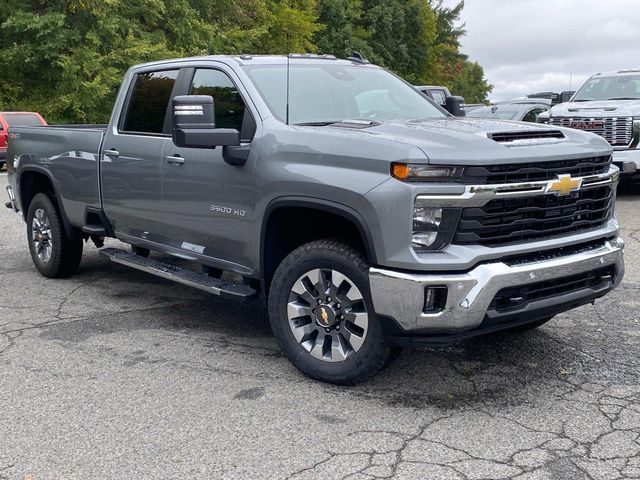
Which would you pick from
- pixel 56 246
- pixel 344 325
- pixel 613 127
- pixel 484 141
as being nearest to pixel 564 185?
pixel 484 141

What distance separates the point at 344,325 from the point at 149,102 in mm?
2777

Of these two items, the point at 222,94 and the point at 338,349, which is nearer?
the point at 338,349

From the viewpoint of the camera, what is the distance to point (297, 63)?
18.3 feet

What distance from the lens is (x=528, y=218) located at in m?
4.18

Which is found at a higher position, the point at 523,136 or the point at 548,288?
the point at 523,136

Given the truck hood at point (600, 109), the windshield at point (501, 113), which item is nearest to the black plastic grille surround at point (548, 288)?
the truck hood at point (600, 109)

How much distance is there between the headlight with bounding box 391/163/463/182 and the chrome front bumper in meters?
0.48

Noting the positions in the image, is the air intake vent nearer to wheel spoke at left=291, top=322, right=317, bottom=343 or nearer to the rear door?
wheel spoke at left=291, top=322, right=317, bottom=343

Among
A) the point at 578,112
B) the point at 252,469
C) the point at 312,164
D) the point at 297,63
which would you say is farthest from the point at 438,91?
the point at 252,469

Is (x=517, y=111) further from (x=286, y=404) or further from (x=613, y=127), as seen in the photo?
(x=286, y=404)

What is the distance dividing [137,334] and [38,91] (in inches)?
940

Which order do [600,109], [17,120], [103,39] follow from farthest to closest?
1. [103,39]
2. [17,120]
3. [600,109]

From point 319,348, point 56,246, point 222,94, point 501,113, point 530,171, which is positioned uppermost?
point 222,94

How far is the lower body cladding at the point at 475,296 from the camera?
3.89m
